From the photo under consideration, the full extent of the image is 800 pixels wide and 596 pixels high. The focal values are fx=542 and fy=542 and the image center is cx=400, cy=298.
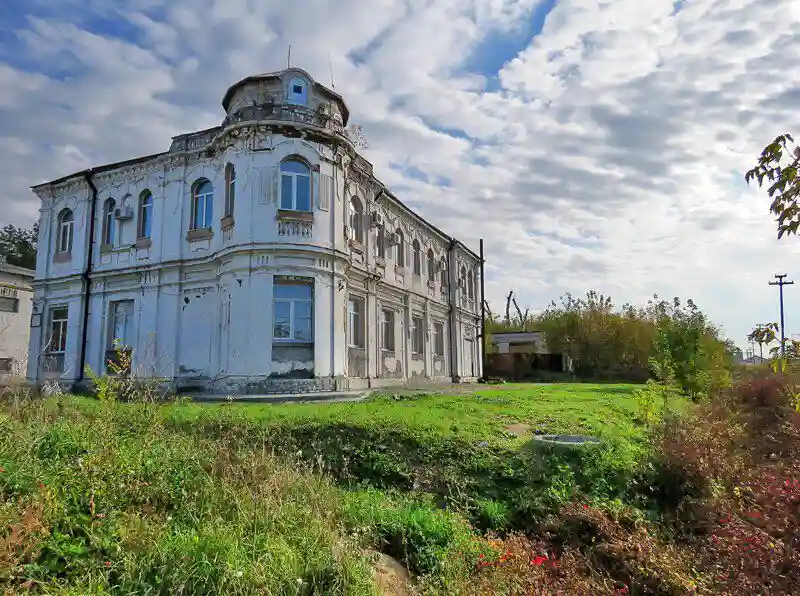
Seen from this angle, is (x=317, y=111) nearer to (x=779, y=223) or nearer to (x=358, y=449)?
(x=358, y=449)

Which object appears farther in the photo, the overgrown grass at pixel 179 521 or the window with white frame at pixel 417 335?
the window with white frame at pixel 417 335

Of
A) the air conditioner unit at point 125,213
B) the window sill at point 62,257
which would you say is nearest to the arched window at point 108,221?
the air conditioner unit at point 125,213

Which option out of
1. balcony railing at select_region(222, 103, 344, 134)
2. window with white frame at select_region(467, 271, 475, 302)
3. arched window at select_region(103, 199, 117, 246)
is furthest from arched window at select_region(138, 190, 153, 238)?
window with white frame at select_region(467, 271, 475, 302)

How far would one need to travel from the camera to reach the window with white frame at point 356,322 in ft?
62.8

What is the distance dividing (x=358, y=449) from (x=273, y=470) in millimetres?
2326

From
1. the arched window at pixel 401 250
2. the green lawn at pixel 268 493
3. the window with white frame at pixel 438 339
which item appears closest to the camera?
the green lawn at pixel 268 493

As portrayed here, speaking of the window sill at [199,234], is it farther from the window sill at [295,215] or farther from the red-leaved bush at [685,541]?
the red-leaved bush at [685,541]

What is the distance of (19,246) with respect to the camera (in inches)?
1634

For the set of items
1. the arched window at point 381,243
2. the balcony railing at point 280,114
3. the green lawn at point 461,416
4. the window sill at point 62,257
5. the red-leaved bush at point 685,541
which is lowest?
the red-leaved bush at point 685,541

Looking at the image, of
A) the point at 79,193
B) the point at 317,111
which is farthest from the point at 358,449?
the point at 79,193

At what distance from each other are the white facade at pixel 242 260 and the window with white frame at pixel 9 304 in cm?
489

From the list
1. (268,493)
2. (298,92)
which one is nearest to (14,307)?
(298,92)

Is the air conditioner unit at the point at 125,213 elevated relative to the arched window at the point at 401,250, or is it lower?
elevated

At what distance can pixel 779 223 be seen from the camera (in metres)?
2.66
